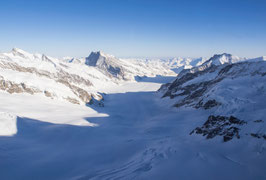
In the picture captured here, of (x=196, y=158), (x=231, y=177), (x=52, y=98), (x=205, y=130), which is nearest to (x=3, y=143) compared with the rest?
(x=196, y=158)

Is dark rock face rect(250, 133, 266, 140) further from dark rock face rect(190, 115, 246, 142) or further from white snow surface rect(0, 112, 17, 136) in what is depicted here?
white snow surface rect(0, 112, 17, 136)

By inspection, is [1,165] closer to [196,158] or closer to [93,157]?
[93,157]

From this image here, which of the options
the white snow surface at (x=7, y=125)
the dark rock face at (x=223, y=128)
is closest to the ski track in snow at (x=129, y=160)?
the dark rock face at (x=223, y=128)

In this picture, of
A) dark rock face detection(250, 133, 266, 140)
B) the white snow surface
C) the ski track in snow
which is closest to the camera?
the ski track in snow

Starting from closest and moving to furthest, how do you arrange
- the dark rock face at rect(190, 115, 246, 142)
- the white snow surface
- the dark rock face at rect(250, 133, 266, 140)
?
the dark rock face at rect(250, 133, 266, 140) < the dark rock face at rect(190, 115, 246, 142) < the white snow surface

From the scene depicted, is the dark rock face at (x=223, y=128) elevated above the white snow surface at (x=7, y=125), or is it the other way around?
the dark rock face at (x=223, y=128)

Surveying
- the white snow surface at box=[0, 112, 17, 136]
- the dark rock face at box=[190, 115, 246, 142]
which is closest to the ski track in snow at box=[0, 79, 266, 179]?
the dark rock face at box=[190, 115, 246, 142]

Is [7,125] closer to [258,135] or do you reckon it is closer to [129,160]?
[129,160]

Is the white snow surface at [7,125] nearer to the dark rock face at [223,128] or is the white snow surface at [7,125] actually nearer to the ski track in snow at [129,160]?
the ski track in snow at [129,160]
